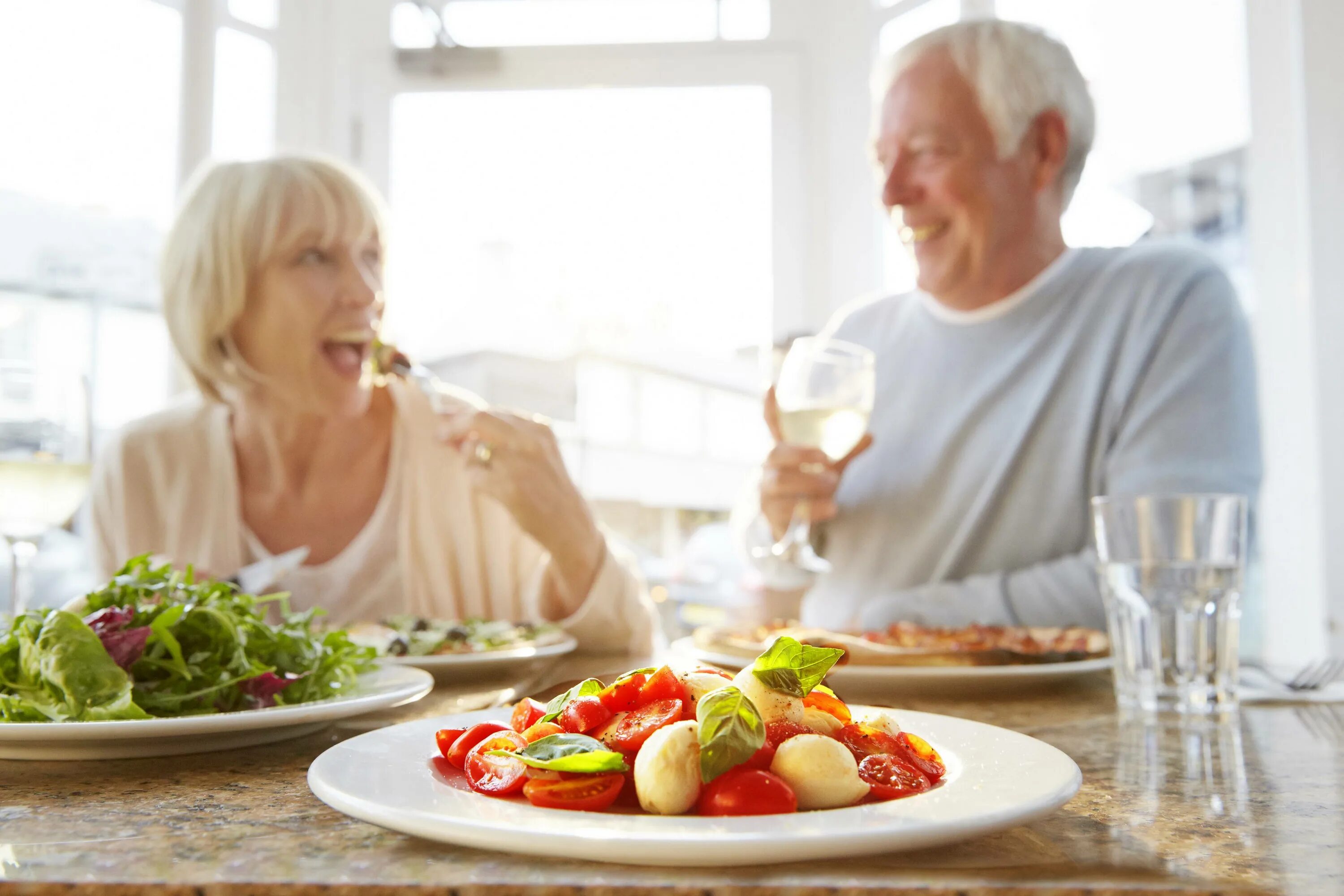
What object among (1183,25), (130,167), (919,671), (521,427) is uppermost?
(1183,25)

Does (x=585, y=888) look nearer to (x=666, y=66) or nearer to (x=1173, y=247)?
(x=1173, y=247)

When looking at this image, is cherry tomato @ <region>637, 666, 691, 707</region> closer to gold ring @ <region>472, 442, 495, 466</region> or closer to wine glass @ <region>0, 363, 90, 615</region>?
wine glass @ <region>0, 363, 90, 615</region>

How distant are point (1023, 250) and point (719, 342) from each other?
187 centimetres

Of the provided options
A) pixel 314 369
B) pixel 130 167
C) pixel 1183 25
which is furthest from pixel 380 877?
pixel 130 167

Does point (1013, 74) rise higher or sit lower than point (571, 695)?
higher

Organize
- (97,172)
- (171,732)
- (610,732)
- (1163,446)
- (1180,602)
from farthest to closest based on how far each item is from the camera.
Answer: (97,172) < (1163,446) < (1180,602) < (171,732) < (610,732)

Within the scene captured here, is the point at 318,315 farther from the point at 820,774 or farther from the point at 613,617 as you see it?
the point at 820,774

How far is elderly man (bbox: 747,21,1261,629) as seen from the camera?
6.59ft

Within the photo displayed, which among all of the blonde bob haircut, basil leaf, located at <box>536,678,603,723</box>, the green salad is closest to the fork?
basil leaf, located at <box>536,678,603,723</box>

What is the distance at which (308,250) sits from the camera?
2133 millimetres

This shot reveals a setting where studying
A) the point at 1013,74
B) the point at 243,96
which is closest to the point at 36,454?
the point at 1013,74

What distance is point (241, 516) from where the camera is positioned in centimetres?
212

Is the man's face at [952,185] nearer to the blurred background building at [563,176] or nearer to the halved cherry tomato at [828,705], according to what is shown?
the blurred background building at [563,176]

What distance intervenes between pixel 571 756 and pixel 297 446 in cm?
190
